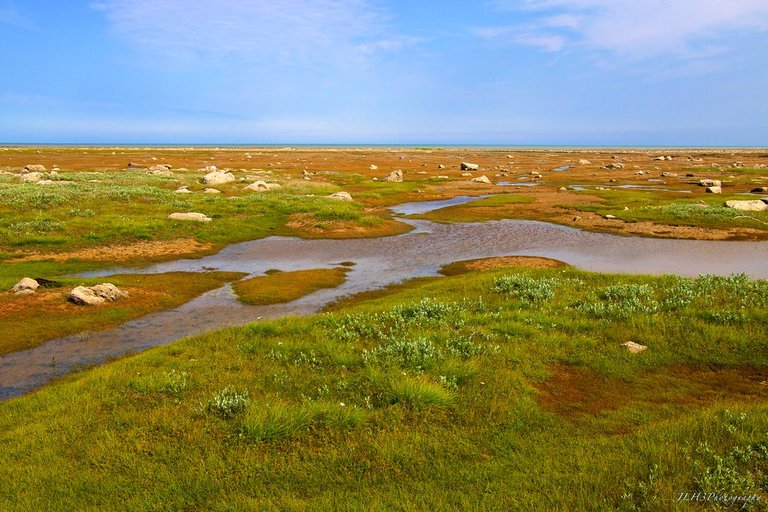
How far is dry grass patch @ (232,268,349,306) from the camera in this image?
21.0 metres

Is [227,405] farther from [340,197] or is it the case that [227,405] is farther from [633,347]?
[340,197]

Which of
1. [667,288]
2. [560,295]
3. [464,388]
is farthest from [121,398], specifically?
[667,288]

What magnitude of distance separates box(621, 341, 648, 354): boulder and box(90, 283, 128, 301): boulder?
770 inches

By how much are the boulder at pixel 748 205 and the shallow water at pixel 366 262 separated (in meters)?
14.0

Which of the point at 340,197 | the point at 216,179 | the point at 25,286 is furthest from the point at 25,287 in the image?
the point at 216,179

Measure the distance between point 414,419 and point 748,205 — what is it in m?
52.6

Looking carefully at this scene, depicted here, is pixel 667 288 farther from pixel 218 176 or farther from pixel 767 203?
pixel 218 176

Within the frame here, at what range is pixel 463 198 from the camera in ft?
209

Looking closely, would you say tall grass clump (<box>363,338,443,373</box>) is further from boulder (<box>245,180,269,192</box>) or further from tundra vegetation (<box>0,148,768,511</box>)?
boulder (<box>245,180,269,192</box>)

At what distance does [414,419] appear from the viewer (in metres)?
8.22

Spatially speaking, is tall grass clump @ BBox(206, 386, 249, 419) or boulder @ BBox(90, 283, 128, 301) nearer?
tall grass clump @ BBox(206, 386, 249, 419)

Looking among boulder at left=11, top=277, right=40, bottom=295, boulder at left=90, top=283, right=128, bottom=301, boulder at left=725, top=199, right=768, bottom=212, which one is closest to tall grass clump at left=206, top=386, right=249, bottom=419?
boulder at left=90, top=283, right=128, bottom=301

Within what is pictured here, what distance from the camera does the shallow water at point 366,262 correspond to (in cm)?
1484

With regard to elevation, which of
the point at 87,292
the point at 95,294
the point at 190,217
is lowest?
the point at 95,294
